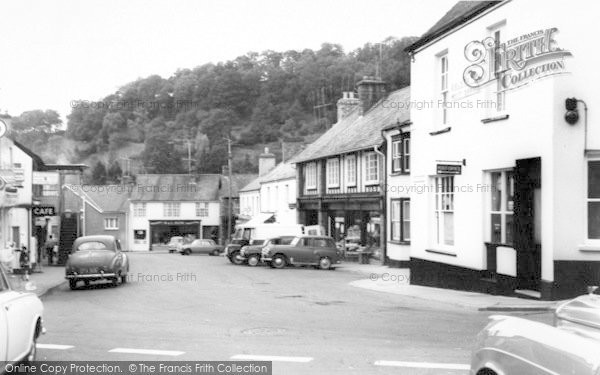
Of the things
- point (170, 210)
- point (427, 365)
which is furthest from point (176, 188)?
point (427, 365)

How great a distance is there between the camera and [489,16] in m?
15.5

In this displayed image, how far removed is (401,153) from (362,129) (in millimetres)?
7512

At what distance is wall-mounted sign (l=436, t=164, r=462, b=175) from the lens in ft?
54.9

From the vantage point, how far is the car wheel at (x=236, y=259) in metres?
34.5

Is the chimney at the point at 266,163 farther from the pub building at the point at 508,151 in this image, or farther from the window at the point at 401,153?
the pub building at the point at 508,151

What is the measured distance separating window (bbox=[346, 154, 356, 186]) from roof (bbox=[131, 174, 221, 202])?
37.7m

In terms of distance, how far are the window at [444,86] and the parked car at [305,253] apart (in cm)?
1273

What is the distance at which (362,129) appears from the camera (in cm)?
3503

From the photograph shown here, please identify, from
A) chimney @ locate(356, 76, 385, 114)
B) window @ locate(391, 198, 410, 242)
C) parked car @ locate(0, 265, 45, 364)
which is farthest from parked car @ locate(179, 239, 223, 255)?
parked car @ locate(0, 265, 45, 364)

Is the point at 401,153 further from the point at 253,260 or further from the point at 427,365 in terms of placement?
the point at 427,365

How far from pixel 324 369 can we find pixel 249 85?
101737 millimetres

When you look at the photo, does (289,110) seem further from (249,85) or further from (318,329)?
(318,329)

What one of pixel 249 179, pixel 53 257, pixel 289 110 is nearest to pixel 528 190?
pixel 53 257

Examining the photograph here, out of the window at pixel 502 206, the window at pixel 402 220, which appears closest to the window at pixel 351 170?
the window at pixel 402 220
